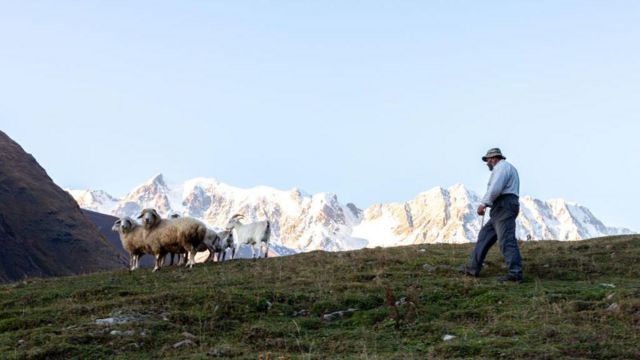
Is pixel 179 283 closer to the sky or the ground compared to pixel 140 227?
closer to the ground

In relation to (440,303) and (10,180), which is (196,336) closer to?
(440,303)

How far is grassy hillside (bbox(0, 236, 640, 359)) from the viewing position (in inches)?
422

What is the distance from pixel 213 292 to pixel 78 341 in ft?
11.9

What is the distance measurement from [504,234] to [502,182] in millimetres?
1164

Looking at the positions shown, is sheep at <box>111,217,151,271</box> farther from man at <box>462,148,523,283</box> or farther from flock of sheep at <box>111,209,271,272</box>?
man at <box>462,148,523,283</box>

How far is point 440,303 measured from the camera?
A: 538 inches

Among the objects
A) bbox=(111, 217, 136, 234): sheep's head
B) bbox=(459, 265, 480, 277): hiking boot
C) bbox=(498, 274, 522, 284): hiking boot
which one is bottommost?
bbox=(498, 274, 522, 284): hiking boot

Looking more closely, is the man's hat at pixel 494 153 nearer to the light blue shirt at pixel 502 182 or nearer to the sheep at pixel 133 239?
the light blue shirt at pixel 502 182

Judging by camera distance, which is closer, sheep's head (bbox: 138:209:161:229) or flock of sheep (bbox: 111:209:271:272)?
flock of sheep (bbox: 111:209:271:272)

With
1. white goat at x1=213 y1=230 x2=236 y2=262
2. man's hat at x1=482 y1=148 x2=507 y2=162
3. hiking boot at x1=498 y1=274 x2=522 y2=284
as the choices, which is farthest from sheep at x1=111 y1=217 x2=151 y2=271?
hiking boot at x1=498 y1=274 x2=522 y2=284

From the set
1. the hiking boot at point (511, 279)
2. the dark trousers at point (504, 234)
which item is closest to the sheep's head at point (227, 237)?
the dark trousers at point (504, 234)

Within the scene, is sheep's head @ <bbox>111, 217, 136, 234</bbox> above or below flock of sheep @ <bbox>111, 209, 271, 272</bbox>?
above

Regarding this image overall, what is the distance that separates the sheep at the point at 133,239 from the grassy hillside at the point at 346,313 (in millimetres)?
3936

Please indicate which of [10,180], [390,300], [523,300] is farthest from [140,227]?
[10,180]
